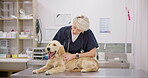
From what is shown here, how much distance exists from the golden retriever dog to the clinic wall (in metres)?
2.30

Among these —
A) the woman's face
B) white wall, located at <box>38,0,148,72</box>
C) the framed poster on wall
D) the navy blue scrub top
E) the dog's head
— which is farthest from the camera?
the framed poster on wall

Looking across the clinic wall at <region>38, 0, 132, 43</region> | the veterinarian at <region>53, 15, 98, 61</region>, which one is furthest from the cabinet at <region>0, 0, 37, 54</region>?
the veterinarian at <region>53, 15, 98, 61</region>

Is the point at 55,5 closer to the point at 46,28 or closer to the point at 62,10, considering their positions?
the point at 62,10

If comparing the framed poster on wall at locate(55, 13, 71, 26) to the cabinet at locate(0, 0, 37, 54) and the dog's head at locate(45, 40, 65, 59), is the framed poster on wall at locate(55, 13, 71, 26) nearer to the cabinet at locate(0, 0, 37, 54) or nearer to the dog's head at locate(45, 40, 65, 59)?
the cabinet at locate(0, 0, 37, 54)

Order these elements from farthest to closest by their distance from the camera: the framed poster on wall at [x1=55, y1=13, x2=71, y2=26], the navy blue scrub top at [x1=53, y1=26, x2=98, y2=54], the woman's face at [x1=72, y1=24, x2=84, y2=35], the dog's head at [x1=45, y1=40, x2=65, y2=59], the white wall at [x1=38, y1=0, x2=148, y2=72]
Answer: the framed poster on wall at [x1=55, y1=13, x2=71, y2=26]
the white wall at [x1=38, y1=0, x2=148, y2=72]
the navy blue scrub top at [x1=53, y1=26, x2=98, y2=54]
the woman's face at [x1=72, y1=24, x2=84, y2=35]
the dog's head at [x1=45, y1=40, x2=65, y2=59]

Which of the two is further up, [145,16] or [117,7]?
[117,7]

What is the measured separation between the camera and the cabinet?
392cm

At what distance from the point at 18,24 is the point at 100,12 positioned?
1.86m

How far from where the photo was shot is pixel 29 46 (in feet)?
13.7

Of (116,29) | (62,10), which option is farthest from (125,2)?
(62,10)

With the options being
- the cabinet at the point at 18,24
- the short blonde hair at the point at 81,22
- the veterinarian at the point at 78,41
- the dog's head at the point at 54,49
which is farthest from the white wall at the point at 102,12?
the dog's head at the point at 54,49

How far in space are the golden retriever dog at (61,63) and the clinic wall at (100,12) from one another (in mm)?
2297

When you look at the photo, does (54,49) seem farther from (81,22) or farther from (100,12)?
(100,12)

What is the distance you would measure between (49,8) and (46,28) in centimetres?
47
